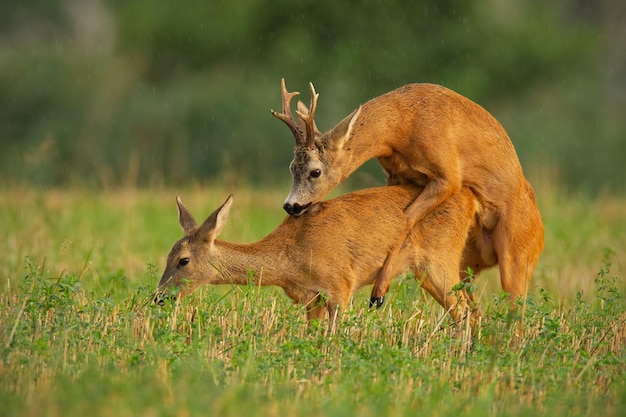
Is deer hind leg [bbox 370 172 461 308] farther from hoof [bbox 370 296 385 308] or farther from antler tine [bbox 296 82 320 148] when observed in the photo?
antler tine [bbox 296 82 320 148]

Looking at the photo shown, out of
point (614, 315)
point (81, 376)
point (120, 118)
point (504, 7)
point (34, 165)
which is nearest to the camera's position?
point (81, 376)

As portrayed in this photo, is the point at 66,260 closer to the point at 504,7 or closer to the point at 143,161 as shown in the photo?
the point at 143,161

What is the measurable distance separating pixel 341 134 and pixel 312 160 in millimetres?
344

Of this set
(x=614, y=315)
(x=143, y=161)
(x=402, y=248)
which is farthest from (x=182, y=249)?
(x=143, y=161)

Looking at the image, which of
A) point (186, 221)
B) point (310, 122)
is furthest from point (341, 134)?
point (186, 221)

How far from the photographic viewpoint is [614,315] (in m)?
9.51

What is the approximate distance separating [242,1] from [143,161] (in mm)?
6111

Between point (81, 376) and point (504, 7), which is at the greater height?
point (504, 7)

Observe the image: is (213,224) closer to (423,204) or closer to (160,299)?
(160,299)

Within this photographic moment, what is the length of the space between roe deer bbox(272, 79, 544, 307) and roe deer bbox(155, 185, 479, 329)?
0.14 metres

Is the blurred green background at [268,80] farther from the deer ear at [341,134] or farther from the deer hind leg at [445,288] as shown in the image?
the deer hind leg at [445,288]

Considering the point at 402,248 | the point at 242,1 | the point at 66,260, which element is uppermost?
the point at 242,1

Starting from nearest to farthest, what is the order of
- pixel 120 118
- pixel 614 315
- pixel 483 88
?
pixel 614 315 → pixel 120 118 → pixel 483 88

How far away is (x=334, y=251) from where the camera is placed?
9.84 metres
